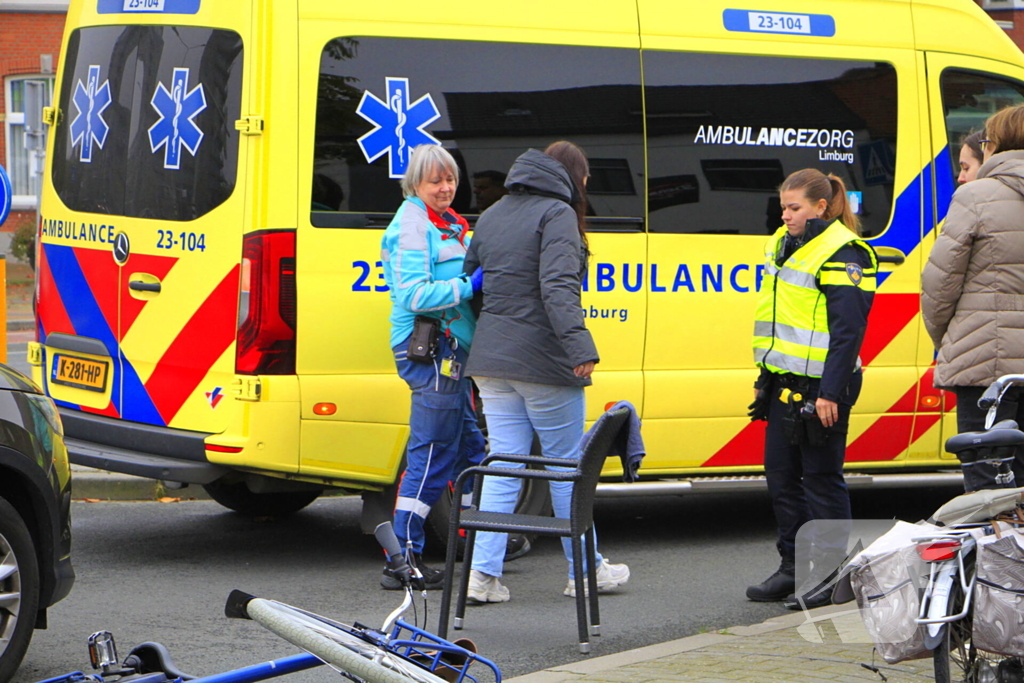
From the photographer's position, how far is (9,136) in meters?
27.7

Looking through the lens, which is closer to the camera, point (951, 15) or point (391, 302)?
point (391, 302)

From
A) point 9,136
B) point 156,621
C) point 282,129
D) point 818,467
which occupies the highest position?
point 9,136

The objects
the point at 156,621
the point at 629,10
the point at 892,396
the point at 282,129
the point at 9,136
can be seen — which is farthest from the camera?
the point at 9,136

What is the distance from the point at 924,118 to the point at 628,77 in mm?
1690

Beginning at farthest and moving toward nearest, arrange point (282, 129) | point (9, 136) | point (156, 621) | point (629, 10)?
point (9, 136), point (629, 10), point (282, 129), point (156, 621)

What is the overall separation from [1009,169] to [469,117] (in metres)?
2.43

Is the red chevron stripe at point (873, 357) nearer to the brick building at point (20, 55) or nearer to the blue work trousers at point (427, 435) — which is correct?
the blue work trousers at point (427, 435)

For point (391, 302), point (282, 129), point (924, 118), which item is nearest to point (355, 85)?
point (282, 129)

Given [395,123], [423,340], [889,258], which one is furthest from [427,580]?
[889,258]

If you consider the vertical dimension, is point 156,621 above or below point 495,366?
below

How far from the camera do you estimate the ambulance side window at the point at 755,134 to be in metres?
6.71

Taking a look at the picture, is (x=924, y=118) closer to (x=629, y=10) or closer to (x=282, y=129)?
(x=629, y=10)

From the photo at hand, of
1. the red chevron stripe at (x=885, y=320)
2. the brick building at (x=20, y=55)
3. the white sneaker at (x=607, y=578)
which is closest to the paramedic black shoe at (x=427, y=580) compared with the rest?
the white sneaker at (x=607, y=578)

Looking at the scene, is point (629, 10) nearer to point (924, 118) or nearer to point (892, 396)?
point (924, 118)
